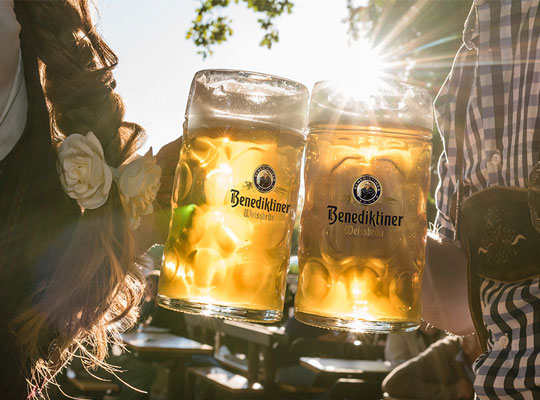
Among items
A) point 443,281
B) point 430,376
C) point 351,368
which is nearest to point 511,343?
point 443,281

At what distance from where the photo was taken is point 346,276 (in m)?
0.79

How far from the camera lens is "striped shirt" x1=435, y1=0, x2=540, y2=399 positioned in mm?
1078

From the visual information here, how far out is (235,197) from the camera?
796 millimetres

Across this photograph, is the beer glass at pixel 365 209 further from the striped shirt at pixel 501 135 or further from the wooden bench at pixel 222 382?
the wooden bench at pixel 222 382

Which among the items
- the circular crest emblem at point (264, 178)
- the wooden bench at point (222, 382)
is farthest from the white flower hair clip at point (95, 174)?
the wooden bench at point (222, 382)

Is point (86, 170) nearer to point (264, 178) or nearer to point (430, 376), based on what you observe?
point (264, 178)

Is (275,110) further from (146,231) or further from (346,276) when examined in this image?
(146,231)

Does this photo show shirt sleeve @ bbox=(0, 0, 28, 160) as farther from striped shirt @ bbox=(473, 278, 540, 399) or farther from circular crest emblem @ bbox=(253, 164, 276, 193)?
striped shirt @ bbox=(473, 278, 540, 399)

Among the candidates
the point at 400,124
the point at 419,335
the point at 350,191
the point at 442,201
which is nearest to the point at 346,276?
the point at 350,191

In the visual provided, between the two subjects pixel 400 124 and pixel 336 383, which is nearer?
pixel 400 124

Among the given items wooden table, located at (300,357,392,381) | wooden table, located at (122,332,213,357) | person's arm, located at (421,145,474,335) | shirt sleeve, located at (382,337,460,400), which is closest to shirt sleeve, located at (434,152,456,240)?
person's arm, located at (421,145,474,335)

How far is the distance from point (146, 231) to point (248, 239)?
467 mm

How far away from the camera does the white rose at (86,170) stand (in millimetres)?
983

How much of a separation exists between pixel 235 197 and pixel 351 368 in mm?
5105
